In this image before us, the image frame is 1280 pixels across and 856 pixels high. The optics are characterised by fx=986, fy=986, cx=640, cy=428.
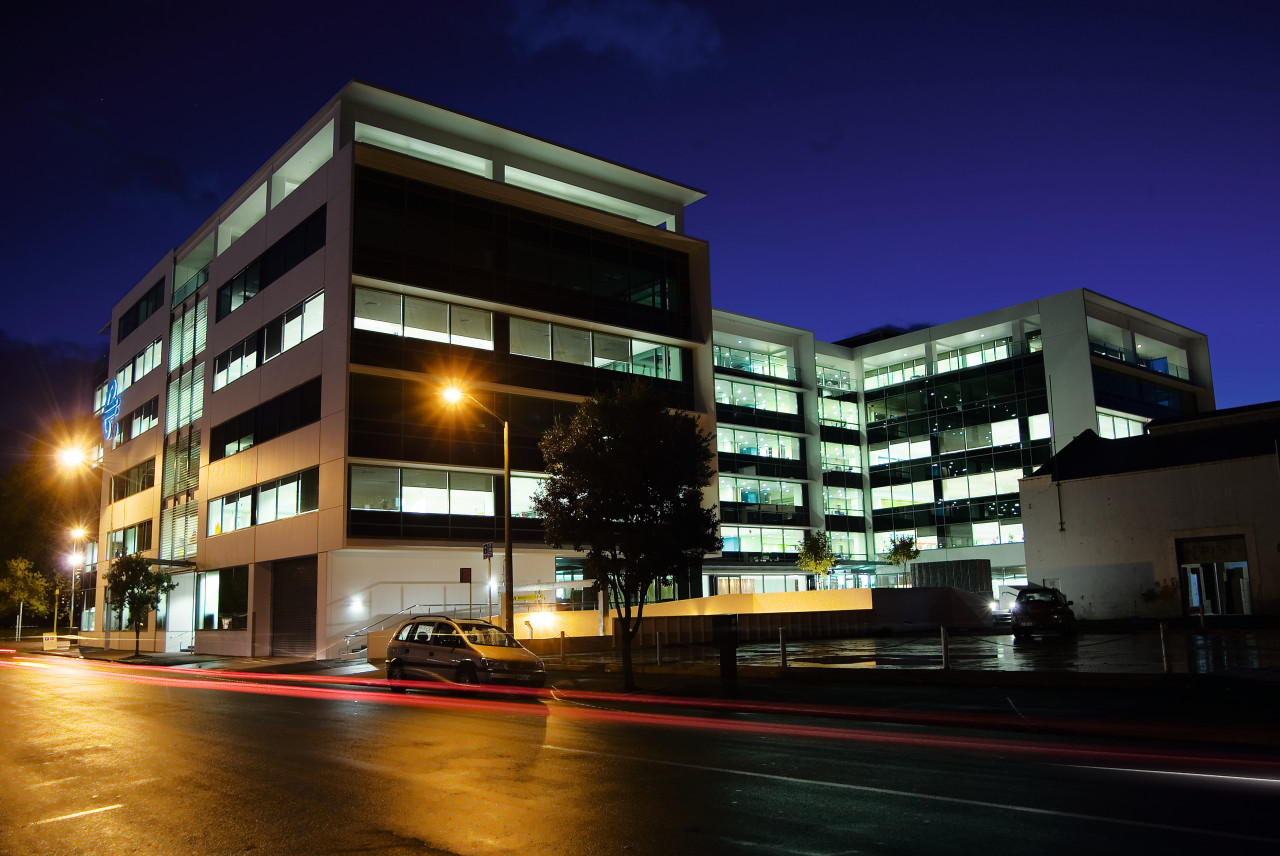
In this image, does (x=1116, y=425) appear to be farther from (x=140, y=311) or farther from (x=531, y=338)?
(x=140, y=311)

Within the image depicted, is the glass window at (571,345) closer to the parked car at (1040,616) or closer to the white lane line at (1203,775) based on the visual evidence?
the parked car at (1040,616)

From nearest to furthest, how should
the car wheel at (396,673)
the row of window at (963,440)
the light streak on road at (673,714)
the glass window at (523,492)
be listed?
the light streak on road at (673,714)
the car wheel at (396,673)
the glass window at (523,492)
the row of window at (963,440)

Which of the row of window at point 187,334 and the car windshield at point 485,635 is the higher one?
the row of window at point 187,334

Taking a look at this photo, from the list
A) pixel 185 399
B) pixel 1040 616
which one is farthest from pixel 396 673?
pixel 185 399

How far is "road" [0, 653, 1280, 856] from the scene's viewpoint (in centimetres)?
699

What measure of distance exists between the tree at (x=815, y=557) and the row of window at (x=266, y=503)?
32.3 meters

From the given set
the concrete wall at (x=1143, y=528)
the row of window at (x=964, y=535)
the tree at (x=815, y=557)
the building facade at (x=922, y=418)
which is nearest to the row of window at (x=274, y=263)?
the building facade at (x=922, y=418)

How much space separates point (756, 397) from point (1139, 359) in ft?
87.9

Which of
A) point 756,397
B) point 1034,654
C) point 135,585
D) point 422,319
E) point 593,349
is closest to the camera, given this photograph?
point 1034,654

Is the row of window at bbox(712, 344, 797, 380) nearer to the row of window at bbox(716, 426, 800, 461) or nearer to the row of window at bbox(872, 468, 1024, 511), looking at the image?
the row of window at bbox(716, 426, 800, 461)

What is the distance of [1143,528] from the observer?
40219 millimetres

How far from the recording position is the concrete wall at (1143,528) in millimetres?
37250

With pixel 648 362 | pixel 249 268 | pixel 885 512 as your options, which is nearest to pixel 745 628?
pixel 648 362

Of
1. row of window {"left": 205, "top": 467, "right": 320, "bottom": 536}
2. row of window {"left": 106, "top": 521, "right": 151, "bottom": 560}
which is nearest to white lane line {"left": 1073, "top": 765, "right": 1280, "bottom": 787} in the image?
row of window {"left": 205, "top": 467, "right": 320, "bottom": 536}
